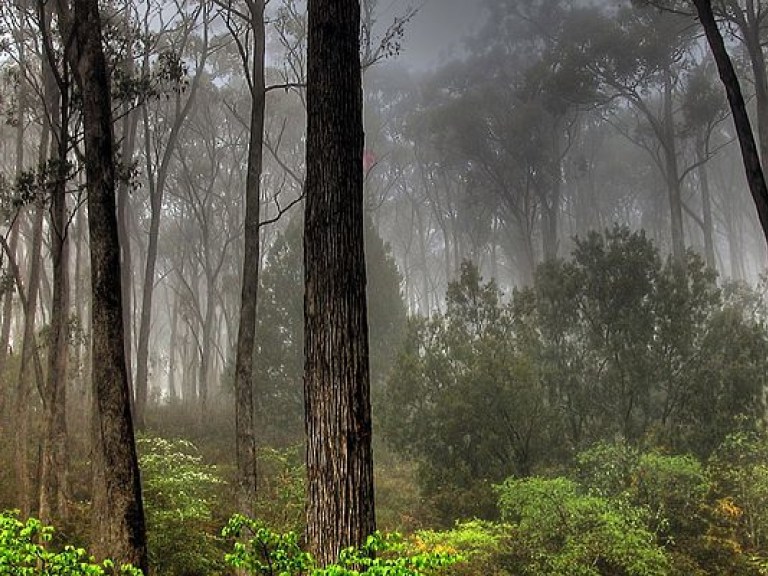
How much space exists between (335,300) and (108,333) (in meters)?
2.69

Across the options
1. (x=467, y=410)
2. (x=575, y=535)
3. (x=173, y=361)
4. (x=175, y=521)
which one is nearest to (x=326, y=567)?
(x=175, y=521)

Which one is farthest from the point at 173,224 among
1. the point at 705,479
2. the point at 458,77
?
the point at 705,479

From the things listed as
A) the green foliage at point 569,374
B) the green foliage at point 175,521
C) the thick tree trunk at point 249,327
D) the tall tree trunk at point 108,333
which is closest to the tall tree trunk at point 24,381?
the green foliage at point 175,521

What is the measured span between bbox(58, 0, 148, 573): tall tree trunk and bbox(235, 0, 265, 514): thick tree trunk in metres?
2.60

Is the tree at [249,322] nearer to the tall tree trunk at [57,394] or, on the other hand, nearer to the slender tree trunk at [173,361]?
the tall tree trunk at [57,394]

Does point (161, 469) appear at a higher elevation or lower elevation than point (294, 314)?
lower

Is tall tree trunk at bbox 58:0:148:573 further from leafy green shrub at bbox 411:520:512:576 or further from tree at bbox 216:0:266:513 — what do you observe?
leafy green shrub at bbox 411:520:512:576

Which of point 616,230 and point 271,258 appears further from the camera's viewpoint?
point 271,258

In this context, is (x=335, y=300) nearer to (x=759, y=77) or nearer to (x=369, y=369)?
(x=369, y=369)

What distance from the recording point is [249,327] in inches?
372

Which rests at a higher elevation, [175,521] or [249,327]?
[249,327]

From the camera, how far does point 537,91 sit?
27.4 metres

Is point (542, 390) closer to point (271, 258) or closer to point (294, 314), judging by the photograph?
point (294, 314)

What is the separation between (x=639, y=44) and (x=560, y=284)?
14.1 meters
